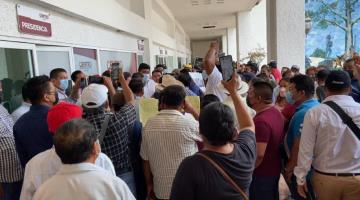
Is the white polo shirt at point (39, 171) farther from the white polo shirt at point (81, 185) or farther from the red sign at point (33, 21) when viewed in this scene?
the red sign at point (33, 21)

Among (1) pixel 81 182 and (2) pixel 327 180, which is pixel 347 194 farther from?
(1) pixel 81 182

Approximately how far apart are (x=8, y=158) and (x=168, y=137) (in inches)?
52.0

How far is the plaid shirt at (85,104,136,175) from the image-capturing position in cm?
225

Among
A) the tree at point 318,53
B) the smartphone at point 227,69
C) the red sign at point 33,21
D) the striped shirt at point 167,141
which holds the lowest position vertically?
the striped shirt at point 167,141

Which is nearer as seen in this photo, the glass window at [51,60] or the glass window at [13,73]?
the glass window at [13,73]

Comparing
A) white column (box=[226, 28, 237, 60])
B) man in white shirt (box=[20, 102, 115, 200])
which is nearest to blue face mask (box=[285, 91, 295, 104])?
man in white shirt (box=[20, 102, 115, 200])

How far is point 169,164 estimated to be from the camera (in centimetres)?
241

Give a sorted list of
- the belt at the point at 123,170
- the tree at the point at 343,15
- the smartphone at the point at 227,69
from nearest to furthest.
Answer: the smartphone at the point at 227,69, the belt at the point at 123,170, the tree at the point at 343,15

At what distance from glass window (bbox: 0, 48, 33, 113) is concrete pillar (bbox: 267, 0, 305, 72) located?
260 inches

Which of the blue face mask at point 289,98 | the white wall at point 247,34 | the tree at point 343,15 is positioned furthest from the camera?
the white wall at point 247,34

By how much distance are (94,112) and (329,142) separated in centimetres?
168

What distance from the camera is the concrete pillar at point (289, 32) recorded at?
8703mm

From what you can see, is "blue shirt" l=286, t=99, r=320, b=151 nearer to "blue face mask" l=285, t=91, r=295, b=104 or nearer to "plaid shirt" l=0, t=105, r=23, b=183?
"blue face mask" l=285, t=91, r=295, b=104

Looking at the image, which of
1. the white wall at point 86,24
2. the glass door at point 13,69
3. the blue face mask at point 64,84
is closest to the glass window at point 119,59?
the white wall at point 86,24
